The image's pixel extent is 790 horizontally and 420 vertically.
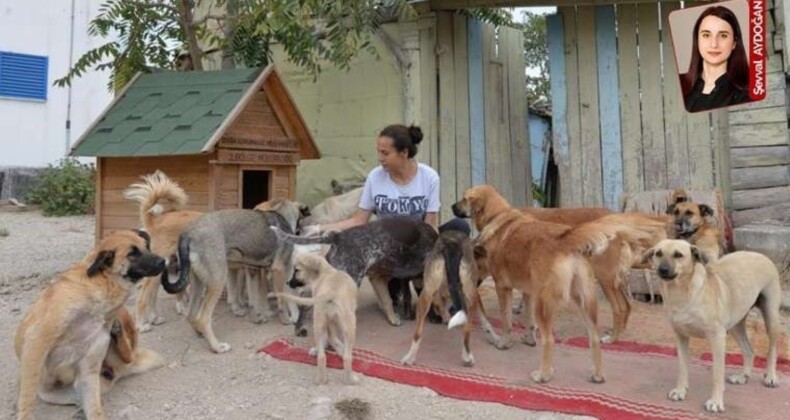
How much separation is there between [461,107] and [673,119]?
2.46m

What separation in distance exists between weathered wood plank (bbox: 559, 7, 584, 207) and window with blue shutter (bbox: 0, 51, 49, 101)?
1301 cm

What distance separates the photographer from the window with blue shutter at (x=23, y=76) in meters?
14.3

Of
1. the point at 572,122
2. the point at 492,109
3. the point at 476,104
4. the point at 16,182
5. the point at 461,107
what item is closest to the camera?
the point at 572,122

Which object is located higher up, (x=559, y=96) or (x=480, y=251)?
(x=559, y=96)

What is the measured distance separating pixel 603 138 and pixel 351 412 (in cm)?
499

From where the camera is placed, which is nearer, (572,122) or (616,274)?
(616,274)

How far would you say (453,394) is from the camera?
3.61m

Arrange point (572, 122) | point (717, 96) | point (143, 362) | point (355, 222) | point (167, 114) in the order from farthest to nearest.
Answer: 1. point (572, 122)
2. point (717, 96)
3. point (167, 114)
4. point (355, 222)
5. point (143, 362)

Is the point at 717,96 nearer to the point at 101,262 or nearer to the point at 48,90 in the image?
the point at 101,262

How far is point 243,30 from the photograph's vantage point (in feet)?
26.1

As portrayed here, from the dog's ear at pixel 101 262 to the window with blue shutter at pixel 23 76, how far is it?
1352cm

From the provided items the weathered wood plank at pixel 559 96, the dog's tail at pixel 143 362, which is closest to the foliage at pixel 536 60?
the weathered wood plank at pixel 559 96

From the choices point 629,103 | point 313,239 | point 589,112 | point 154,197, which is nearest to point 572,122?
point 589,112

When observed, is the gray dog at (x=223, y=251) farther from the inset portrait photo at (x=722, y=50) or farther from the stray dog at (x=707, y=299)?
the inset portrait photo at (x=722, y=50)
